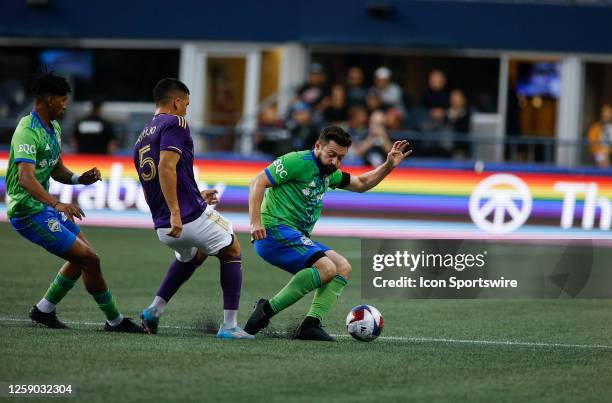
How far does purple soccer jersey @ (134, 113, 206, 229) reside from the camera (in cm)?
925

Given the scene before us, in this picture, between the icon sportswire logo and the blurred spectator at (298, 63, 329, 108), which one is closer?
the icon sportswire logo

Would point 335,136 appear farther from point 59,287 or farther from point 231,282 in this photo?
point 59,287

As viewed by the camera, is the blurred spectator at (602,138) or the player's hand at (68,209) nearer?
the player's hand at (68,209)

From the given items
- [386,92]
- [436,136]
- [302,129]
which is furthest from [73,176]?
[386,92]

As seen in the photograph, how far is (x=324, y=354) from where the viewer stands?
8.76 meters

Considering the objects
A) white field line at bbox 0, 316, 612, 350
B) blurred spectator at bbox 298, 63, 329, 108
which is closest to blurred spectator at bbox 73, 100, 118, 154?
blurred spectator at bbox 298, 63, 329, 108

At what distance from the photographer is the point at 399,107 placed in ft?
76.8

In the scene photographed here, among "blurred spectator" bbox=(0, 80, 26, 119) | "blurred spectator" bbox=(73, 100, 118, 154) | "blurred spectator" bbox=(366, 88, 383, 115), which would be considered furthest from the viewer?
"blurred spectator" bbox=(0, 80, 26, 119)

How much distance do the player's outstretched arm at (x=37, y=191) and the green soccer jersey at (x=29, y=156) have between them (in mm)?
78

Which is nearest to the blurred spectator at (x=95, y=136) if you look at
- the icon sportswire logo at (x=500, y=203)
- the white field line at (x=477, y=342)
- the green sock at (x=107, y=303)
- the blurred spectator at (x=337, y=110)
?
the blurred spectator at (x=337, y=110)

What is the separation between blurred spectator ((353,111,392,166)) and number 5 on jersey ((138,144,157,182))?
12123 millimetres

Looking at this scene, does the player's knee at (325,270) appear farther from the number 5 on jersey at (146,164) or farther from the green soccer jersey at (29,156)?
the green soccer jersey at (29,156)

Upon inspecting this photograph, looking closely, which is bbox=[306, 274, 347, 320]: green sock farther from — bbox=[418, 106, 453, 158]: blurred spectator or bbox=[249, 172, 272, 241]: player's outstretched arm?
bbox=[418, 106, 453, 158]: blurred spectator

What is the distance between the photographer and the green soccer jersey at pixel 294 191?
31.8 feet
